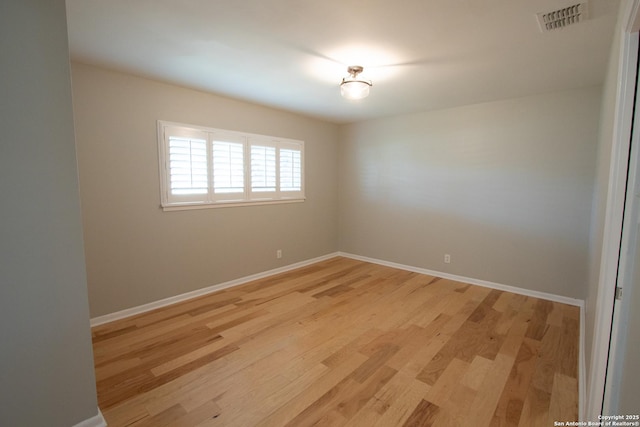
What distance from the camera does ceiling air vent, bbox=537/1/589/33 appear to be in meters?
1.76

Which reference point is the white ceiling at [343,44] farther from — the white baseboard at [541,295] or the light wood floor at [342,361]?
the light wood floor at [342,361]

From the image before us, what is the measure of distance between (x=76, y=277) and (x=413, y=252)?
4219mm

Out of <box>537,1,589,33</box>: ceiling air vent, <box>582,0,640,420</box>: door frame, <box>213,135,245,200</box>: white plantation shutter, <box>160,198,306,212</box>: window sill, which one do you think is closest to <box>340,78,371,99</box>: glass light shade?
<box>537,1,589,33</box>: ceiling air vent

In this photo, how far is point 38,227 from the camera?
1474 mm

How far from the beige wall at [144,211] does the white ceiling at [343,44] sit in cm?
26

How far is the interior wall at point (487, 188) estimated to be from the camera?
132 inches

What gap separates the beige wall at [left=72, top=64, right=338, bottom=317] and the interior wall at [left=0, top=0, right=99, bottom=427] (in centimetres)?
151

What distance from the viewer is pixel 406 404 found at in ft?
6.10

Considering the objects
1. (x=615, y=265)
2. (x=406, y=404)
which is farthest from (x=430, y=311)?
(x=615, y=265)

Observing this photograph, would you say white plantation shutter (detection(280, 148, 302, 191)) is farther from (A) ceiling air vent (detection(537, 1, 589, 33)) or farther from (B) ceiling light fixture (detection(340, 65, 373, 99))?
(A) ceiling air vent (detection(537, 1, 589, 33))

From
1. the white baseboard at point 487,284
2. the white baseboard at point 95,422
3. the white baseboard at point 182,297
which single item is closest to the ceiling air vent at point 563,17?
the white baseboard at point 487,284

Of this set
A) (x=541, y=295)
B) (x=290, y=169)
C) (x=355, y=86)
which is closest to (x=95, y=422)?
(x=355, y=86)

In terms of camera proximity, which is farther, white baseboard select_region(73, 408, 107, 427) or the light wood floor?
the light wood floor

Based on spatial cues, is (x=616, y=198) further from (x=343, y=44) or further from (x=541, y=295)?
(x=541, y=295)
